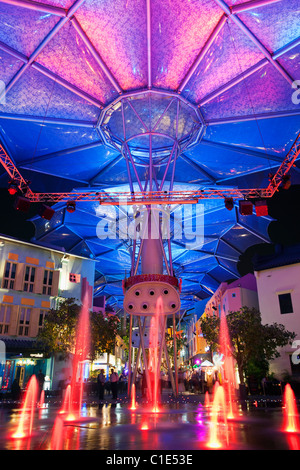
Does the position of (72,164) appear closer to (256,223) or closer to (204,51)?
(204,51)

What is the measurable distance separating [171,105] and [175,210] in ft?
49.7

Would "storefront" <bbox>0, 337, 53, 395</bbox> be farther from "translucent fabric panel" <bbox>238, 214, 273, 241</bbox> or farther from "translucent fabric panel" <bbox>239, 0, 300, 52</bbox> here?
"translucent fabric panel" <bbox>239, 0, 300, 52</bbox>

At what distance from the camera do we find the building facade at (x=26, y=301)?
102 feet

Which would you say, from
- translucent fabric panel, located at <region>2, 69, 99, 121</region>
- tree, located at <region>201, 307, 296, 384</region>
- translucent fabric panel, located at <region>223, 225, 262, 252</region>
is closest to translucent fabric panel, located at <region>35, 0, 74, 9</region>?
translucent fabric panel, located at <region>2, 69, 99, 121</region>

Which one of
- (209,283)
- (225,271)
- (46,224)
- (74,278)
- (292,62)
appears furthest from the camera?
(209,283)

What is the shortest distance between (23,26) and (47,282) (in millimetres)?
24014

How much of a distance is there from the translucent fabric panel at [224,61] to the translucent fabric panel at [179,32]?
2.28 feet

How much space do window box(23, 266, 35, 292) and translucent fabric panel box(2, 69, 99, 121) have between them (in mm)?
16405

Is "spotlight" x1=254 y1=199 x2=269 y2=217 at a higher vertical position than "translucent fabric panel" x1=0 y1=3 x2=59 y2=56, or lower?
lower

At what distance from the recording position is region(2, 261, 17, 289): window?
1267 inches

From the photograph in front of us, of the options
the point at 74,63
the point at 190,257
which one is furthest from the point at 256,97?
the point at 190,257

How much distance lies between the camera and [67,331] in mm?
30453
